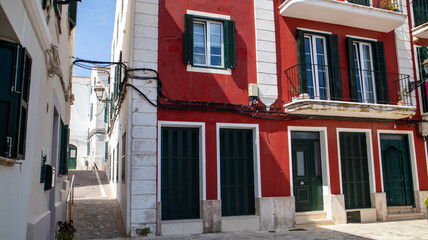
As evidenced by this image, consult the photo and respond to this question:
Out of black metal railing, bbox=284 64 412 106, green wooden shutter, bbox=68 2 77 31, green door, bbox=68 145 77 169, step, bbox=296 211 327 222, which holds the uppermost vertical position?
green wooden shutter, bbox=68 2 77 31

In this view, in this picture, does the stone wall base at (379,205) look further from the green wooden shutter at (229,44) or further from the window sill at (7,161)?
the window sill at (7,161)

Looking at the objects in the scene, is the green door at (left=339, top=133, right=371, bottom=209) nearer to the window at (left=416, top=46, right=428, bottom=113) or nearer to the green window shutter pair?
the window at (left=416, top=46, right=428, bottom=113)

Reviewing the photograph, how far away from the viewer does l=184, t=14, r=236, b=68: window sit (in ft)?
32.8

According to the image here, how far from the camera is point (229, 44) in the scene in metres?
10.1

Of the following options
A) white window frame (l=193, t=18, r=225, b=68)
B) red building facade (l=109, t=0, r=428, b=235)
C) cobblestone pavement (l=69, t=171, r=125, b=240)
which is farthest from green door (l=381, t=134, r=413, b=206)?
cobblestone pavement (l=69, t=171, r=125, b=240)

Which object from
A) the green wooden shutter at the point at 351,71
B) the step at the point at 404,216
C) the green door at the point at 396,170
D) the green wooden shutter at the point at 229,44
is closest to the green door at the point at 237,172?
the green wooden shutter at the point at 229,44

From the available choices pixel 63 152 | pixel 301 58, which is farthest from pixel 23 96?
pixel 301 58

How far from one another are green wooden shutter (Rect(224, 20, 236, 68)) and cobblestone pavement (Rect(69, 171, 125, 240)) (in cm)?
531

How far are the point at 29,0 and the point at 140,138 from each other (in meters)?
4.75

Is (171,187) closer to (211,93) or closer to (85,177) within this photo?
(211,93)

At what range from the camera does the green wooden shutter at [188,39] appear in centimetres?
960

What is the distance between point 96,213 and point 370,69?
10069 mm

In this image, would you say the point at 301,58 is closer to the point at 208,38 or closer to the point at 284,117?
the point at 284,117

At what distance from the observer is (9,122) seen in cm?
414
